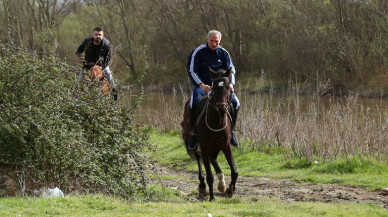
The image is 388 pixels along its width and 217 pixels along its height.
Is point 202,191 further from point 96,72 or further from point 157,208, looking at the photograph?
point 96,72

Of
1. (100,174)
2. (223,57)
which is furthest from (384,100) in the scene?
(100,174)

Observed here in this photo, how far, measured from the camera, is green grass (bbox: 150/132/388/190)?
36.7 feet

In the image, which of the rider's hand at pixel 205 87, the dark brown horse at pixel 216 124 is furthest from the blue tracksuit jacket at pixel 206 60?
the dark brown horse at pixel 216 124

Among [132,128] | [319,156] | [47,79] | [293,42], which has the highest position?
[293,42]

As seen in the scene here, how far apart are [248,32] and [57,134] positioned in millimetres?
36523

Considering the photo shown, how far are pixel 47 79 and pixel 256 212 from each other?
430cm

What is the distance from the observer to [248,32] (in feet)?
144

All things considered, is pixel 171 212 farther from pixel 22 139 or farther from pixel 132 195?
pixel 22 139

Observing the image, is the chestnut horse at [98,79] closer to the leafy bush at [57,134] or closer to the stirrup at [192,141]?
the leafy bush at [57,134]

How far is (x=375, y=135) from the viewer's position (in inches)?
511

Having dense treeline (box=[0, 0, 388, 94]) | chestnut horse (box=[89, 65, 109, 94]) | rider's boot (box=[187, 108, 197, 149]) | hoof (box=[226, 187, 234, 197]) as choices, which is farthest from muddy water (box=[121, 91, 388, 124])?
hoof (box=[226, 187, 234, 197])

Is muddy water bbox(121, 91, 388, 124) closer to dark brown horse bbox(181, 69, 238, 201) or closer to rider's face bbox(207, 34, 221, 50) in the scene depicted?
rider's face bbox(207, 34, 221, 50)

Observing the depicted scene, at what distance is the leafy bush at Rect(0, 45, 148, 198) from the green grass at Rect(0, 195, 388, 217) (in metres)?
0.68

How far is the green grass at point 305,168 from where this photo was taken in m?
11.2
